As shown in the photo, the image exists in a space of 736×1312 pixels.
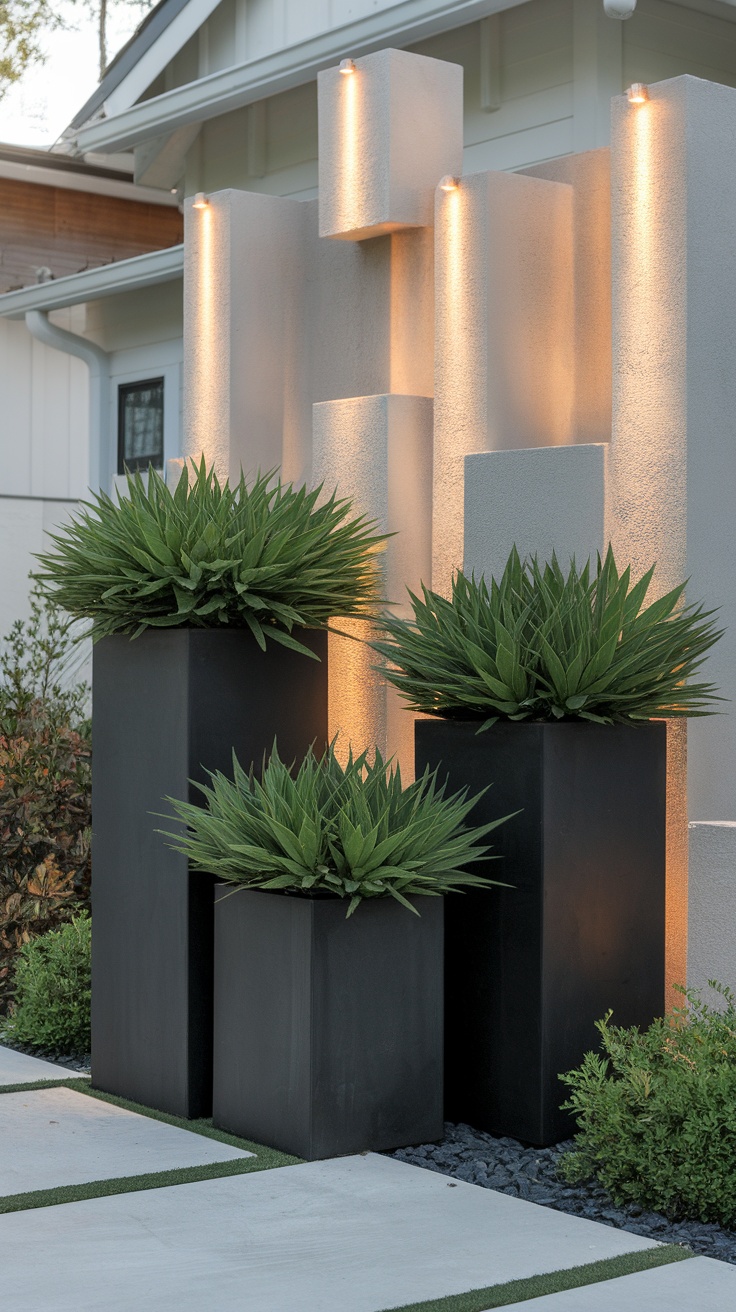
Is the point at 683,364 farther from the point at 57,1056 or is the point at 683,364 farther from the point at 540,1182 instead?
the point at 57,1056

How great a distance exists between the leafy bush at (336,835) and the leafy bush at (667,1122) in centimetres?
73

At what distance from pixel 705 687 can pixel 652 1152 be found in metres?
1.56

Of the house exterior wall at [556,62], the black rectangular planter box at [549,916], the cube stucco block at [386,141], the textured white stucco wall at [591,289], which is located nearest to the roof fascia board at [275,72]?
the house exterior wall at [556,62]

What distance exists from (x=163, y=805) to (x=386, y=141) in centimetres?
283

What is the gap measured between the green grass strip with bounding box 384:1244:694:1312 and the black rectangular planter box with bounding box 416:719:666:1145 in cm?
93

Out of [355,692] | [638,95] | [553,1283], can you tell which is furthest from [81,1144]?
[638,95]

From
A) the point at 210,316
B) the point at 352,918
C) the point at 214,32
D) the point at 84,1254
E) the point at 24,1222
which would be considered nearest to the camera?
the point at 84,1254

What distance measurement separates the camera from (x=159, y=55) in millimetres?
12227

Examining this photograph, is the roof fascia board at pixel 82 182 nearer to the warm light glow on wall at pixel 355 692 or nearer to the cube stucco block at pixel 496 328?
the cube stucco block at pixel 496 328

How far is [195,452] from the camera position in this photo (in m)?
6.99

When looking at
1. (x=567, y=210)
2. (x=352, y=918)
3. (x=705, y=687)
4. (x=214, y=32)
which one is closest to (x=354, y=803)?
(x=352, y=918)

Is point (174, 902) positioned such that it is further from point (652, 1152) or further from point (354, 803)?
point (652, 1152)

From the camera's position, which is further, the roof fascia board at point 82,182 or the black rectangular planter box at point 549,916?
the roof fascia board at point 82,182

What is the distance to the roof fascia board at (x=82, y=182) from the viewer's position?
46.2ft
